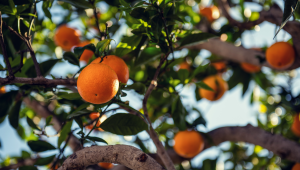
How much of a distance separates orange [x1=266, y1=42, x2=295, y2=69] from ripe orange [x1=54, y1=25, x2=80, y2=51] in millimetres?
1539

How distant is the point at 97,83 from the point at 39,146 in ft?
2.06

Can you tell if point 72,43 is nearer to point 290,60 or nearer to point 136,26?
point 136,26

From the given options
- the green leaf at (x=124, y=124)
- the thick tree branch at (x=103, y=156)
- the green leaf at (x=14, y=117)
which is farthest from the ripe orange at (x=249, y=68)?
the green leaf at (x=14, y=117)

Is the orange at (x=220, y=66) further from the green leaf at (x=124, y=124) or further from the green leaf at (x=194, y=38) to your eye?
the green leaf at (x=124, y=124)

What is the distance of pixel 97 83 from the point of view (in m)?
0.72

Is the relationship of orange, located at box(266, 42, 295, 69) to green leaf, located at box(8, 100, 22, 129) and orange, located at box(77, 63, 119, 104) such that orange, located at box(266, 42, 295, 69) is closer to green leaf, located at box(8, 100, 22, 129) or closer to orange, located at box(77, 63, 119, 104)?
orange, located at box(77, 63, 119, 104)

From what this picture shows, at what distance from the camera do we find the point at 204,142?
5.21ft

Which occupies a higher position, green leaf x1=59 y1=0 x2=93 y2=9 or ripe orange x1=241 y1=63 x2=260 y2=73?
green leaf x1=59 y1=0 x2=93 y2=9

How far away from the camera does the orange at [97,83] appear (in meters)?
0.72

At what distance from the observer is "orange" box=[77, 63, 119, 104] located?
0.72 m

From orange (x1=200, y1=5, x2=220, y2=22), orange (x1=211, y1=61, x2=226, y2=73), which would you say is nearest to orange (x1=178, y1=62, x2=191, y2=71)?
orange (x1=211, y1=61, x2=226, y2=73)

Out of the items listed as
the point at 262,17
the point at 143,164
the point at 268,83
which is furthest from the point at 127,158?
the point at 268,83

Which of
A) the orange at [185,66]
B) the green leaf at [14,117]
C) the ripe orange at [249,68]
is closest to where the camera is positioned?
the green leaf at [14,117]

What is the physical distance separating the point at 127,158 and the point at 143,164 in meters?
0.06
